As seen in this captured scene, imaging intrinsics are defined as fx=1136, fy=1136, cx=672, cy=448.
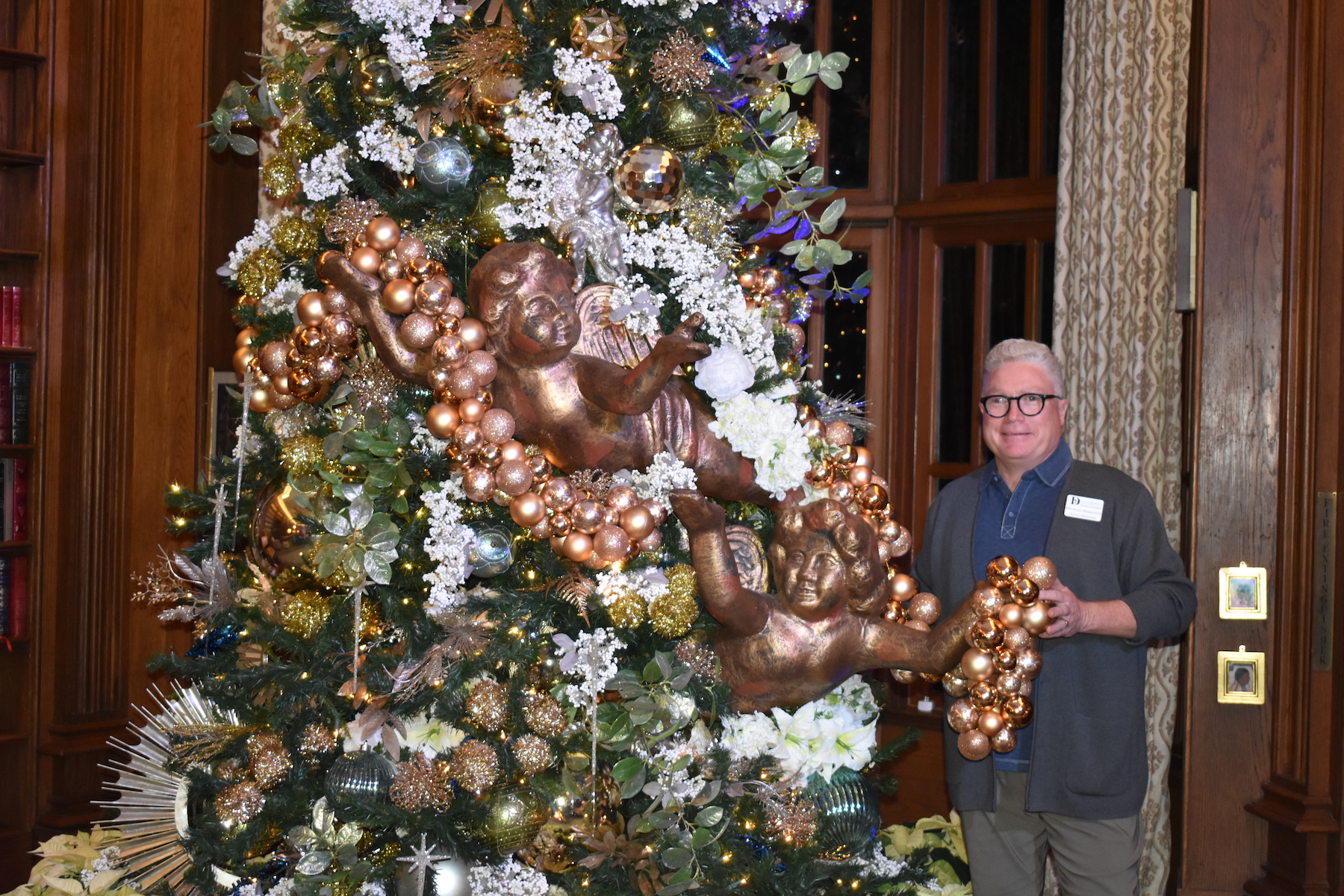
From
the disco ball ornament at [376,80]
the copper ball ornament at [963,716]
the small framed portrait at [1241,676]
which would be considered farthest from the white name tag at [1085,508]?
the disco ball ornament at [376,80]

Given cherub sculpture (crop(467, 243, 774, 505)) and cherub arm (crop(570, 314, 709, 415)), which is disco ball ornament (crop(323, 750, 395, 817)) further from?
cherub arm (crop(570, 314, 709, 415))

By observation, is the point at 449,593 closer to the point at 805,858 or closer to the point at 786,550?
the point at 786,550

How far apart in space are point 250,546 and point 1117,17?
8.18 ft

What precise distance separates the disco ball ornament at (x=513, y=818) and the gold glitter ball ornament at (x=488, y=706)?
0.36ft

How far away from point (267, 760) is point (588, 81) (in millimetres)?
1202

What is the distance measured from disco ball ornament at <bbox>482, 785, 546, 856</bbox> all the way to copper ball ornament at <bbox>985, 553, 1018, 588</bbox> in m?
0.80

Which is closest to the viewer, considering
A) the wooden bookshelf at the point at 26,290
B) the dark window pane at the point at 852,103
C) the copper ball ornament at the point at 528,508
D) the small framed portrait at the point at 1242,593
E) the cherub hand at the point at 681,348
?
the cherub hand at the point at 681,348

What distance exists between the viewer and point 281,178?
2.12 metres

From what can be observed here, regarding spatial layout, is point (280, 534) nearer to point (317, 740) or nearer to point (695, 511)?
point (317, 740)

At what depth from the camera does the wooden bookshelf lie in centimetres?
330

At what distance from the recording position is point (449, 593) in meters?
1.79

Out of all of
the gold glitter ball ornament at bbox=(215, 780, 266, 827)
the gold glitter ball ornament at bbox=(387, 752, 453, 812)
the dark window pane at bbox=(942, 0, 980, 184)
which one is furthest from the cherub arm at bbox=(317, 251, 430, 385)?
the dark window pane at bbox=(942, 0, 980, 184)

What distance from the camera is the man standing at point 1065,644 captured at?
206 centimetres

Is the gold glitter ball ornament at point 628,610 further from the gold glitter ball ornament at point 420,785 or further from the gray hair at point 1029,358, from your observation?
the gray hair at point 1029,358
